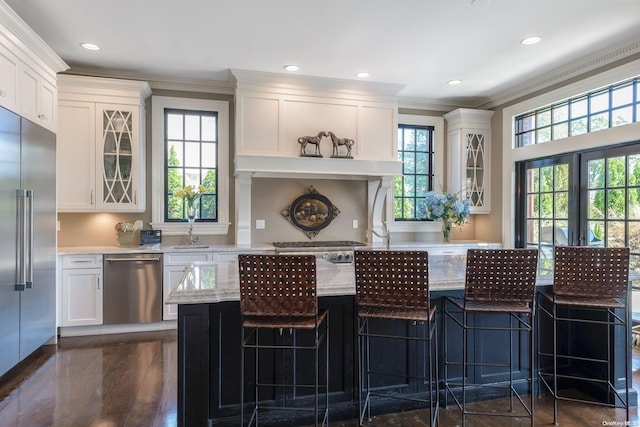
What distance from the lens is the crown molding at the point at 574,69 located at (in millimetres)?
3494

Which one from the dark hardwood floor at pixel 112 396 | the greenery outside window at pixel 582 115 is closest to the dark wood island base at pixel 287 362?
the dark hardwood floor at pixel 112 396

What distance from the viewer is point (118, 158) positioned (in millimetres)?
4180

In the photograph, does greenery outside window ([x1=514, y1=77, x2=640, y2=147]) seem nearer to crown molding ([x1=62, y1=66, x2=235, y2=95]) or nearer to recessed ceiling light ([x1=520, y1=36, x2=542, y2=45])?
recessed ceiling light ([x1=520, y1=36, x2=542, y2=45])

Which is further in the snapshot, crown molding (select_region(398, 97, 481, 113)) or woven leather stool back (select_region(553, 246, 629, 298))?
crown molding (select_region(398, 97, 481, 113))

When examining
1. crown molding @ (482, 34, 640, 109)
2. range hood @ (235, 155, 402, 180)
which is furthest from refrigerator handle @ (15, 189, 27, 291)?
crown molding @ (482, 34, 640, 109)

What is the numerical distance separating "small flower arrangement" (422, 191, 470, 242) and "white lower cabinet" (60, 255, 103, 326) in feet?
12.8

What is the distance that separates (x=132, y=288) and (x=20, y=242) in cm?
120

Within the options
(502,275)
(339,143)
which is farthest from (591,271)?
(339,143)

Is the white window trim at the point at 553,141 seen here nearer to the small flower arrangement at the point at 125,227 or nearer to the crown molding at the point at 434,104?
the crown molding at the point at 434,104

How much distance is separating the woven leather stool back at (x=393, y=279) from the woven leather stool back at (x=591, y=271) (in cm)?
98

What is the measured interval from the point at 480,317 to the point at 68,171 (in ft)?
13.9

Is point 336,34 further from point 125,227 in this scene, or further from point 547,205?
point 547,205

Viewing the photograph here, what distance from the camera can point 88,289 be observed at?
12.7 feet

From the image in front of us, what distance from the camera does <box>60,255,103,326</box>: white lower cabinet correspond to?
3820mm
